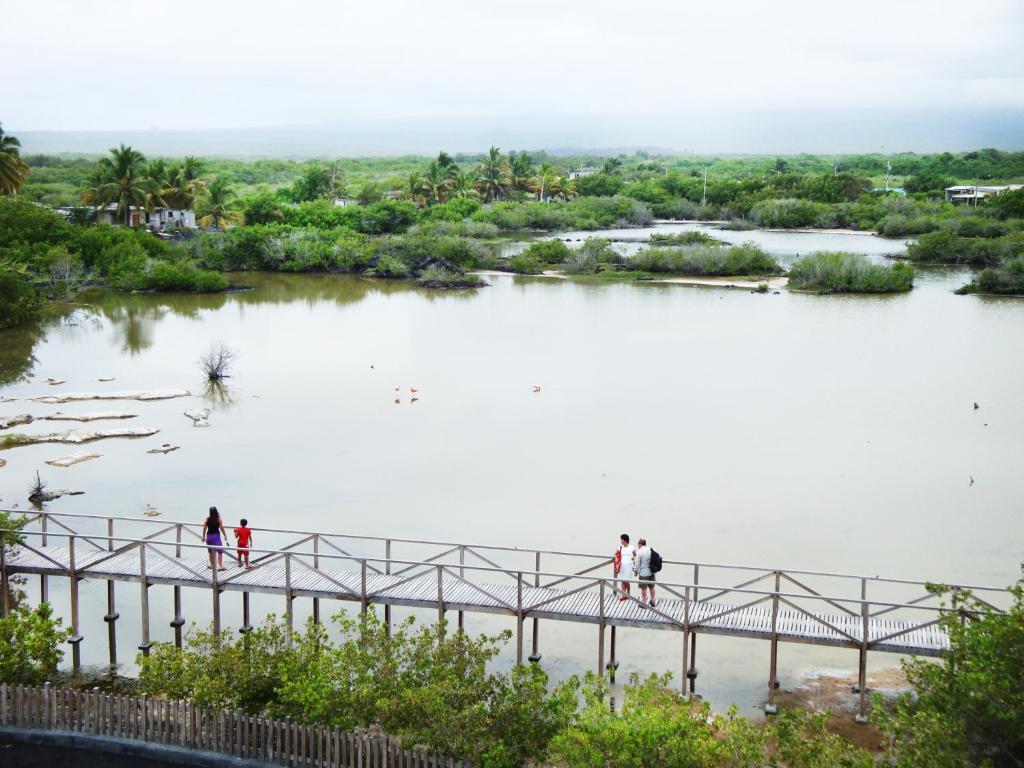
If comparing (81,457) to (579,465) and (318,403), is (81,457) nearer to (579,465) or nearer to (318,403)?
(318,403)

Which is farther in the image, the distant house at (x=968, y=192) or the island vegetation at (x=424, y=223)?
the distant house at (x=968, y=192)

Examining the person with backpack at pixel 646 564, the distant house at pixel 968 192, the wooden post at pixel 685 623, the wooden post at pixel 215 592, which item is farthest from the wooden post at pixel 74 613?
the distant house at pixel 968 192

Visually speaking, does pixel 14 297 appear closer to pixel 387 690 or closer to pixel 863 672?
pixel 387 690

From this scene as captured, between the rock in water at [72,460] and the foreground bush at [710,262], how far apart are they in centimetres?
4554

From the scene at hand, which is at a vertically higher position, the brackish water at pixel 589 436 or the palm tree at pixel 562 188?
the palm tree at pixel 562 188

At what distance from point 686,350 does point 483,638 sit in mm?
32675

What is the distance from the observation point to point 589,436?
31.3 metres

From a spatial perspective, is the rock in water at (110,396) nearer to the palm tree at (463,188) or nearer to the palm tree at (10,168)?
the palm tree at (10,168)

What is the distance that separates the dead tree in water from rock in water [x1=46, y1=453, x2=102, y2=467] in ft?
→ 31.5

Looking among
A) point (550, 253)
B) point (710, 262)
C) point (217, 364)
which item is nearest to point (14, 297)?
point (217, 364)

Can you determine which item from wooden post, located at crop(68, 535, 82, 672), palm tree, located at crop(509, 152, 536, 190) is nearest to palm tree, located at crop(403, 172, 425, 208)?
palm tree, located at crop(509, 152, 536, 190)

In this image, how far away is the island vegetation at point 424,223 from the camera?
6000cm

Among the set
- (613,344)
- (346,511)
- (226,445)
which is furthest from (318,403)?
(613,344)

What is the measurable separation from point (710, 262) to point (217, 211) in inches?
1376
